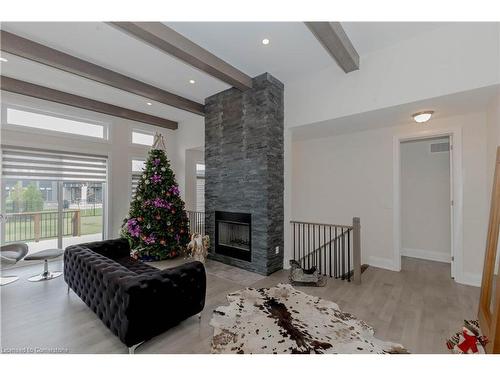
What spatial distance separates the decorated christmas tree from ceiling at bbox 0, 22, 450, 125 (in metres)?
1.78

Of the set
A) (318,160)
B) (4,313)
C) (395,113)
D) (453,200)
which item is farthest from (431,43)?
(4,313)

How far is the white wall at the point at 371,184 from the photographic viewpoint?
3375mm

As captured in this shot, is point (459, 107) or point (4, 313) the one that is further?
point (459, 107)

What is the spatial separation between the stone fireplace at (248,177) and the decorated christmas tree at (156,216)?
2.74 ft

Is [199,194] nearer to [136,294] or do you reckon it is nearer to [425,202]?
[136,294]

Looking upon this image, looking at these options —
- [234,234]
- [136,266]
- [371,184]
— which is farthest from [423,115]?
[136,266]

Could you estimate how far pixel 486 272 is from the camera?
2342 millimetres

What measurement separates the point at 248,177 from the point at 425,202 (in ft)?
12.9

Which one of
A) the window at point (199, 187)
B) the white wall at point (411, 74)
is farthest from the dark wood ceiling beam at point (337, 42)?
the window at point (199, 187)

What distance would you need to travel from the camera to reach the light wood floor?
209 centimetres

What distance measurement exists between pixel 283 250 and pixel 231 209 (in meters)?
1.29

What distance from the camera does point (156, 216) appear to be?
4.78 metres

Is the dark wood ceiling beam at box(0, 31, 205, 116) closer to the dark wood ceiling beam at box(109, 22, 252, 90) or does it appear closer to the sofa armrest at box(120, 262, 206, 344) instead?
the dark wood ceiling beam at box(109, 22, 252, 90)
